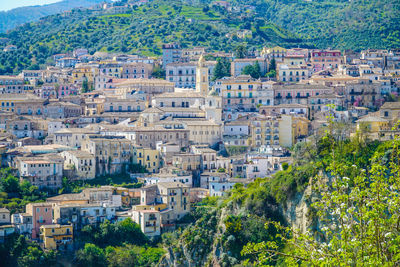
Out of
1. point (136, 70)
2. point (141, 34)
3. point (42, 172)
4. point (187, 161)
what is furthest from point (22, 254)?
point (141, 34)

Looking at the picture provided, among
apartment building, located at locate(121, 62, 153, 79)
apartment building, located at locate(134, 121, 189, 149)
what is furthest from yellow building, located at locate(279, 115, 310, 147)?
apartment building, located at locate(121, 62, 153, 79)

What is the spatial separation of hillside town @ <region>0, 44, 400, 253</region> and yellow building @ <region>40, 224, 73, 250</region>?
8cm

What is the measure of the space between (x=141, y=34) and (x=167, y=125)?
57.1 metres

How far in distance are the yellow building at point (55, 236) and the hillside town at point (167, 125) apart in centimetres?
8

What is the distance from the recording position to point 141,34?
421 feet

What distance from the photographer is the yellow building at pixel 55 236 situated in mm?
56531

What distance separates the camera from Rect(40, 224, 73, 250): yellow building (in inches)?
2226

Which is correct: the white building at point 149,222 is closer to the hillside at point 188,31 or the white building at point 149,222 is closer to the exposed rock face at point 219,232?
the exposed rock face at point 219,232

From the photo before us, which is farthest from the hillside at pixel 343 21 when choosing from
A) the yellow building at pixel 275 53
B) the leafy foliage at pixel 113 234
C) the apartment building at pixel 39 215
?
the apartment building at pixel 39 215

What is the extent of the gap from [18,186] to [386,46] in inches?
2968

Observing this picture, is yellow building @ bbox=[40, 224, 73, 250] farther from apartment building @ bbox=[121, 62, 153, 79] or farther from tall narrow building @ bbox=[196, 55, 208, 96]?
apartment building @ bbox=[121, 62, 153, 79]

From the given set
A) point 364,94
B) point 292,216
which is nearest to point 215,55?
point 364,94

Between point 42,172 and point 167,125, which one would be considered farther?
point 167,125

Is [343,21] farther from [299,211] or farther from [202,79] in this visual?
[299,211]
